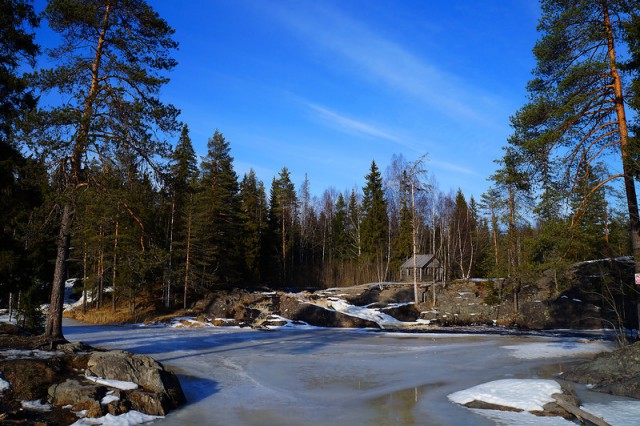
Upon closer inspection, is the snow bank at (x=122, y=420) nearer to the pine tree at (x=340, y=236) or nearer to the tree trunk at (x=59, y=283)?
the tree trunk at (x=59, y=283)

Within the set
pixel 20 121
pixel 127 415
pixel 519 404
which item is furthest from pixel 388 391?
pixel 20 121

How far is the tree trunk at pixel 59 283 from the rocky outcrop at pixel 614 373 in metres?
12.7

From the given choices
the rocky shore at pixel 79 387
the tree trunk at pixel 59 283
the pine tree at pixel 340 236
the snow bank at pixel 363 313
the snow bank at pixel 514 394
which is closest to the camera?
the rocky shore at pixel 79 387

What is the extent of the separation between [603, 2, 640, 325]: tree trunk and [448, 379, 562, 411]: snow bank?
466 centimetres

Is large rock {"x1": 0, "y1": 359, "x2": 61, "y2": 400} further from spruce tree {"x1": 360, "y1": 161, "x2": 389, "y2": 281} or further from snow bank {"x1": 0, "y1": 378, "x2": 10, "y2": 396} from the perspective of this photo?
spruce tree {"x1": 360, "y1": 161, "x2": 389, "y2": 281}

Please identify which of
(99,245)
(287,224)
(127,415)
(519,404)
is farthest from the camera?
(287,224)

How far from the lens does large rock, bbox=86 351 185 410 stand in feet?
27.6

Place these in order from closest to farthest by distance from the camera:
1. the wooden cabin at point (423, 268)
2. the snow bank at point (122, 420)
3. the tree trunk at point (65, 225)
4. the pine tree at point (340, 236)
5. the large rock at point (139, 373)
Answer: the snow bank at point (122, 420) → the large rock at point (139, 373) → the tree trunk at point (65, 225) → the wooden cabin at point (423, 268) → the pine tree at point (340, 236)

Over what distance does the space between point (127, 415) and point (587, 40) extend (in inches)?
552

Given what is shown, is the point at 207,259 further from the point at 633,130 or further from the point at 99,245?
the point at 633,130

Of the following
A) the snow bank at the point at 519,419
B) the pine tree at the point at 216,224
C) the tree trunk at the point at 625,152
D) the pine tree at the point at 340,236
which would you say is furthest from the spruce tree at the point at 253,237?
the snow bank at the point at 519,419

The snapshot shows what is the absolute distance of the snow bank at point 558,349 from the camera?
14.9m

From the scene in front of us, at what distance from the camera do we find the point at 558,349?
1605 centimetres

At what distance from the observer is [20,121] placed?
402 inches
